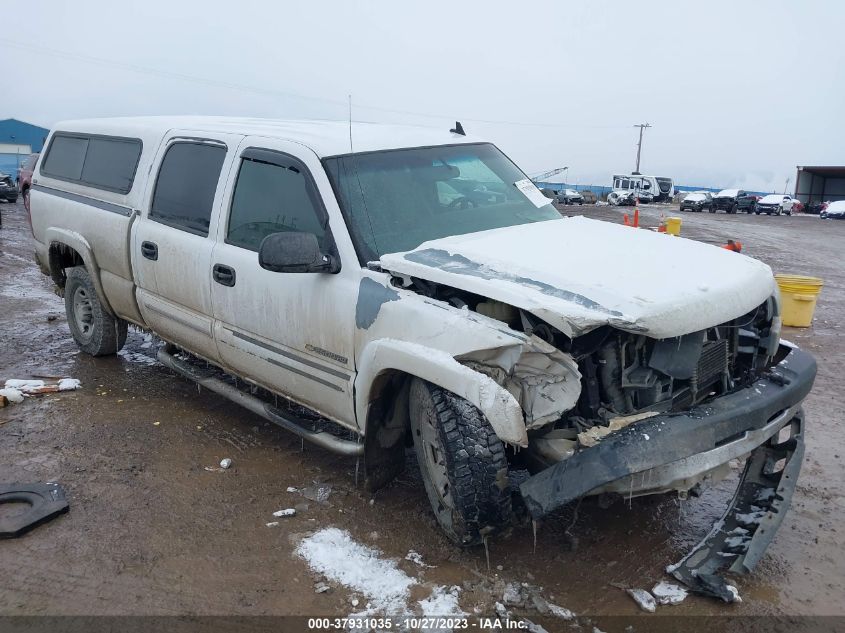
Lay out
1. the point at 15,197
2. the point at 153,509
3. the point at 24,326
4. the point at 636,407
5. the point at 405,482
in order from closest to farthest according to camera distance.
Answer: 1. the point at 636,407
2. the point at 153,509
3. the point at 405,482
4. the point at 24,326
5. the point at 15,197

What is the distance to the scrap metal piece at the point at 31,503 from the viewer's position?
11.8 feet

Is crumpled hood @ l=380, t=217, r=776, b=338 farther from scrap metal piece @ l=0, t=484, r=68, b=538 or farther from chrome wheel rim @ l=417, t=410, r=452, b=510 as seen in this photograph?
scrap metal piece @ l=0, t=484, r=68, b=538

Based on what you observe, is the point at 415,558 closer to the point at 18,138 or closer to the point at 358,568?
the point at 358,568

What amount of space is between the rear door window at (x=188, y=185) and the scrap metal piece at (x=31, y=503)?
1691mm

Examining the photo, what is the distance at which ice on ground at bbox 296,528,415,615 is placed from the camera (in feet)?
10.1

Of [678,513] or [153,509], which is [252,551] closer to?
[153,509]

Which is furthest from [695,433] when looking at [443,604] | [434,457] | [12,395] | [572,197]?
[572,197]

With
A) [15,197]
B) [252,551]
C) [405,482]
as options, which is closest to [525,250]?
[405,482]

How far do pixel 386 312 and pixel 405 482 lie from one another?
1.27 meters

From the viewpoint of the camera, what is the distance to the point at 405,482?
417cm

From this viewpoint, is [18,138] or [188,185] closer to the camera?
[188,185]

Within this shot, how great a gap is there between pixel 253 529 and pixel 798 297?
6.97m

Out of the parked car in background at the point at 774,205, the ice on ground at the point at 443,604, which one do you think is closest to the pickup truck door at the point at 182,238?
the ice on ground at the point at 443,604

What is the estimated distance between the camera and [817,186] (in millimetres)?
53531
